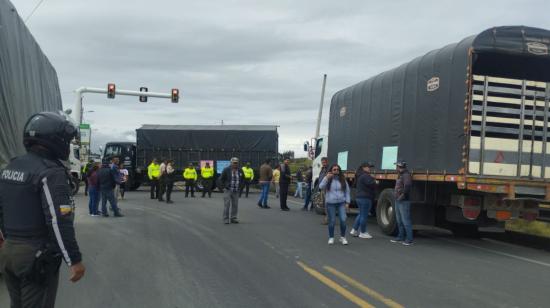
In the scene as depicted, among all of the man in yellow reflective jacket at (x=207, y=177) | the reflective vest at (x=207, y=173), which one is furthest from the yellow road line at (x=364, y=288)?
the reflective vest at (x=207, y=173)

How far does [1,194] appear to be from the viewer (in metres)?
3.46

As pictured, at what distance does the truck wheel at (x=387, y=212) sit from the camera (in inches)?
471

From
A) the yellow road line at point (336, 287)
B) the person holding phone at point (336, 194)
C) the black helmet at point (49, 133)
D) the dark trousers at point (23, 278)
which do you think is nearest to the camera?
the dark trousers at point (23, 278)

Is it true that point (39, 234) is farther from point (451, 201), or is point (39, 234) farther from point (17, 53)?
point (451, 201)

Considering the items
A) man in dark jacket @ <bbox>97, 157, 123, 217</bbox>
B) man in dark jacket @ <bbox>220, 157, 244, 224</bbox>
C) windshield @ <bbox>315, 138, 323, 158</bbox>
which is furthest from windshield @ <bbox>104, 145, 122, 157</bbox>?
man in dark jacket @ <bbox>220, 157, 244, 224</bbox>

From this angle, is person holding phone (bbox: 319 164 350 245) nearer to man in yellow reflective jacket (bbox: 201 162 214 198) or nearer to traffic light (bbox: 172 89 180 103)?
man in yellow reflective jacket (bbox: 201 162 214 198)

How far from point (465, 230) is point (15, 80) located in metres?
10.1

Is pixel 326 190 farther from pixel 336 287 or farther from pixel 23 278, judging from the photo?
pixel 23 278

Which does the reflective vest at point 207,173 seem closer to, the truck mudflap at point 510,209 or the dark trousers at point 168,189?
the dark trousers at point 168,189

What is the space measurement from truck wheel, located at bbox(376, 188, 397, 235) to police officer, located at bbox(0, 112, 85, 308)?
936cm

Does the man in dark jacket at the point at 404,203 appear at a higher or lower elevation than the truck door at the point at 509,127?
lower

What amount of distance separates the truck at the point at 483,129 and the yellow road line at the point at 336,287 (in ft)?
12.1

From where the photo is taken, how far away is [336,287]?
22.0 feet

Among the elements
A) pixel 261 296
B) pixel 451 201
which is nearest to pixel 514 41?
pixel 451 201
